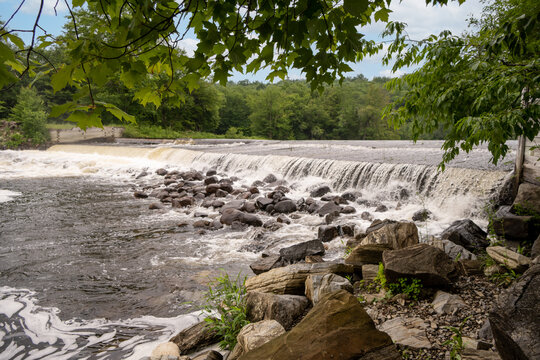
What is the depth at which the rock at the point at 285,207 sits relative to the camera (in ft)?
29.4

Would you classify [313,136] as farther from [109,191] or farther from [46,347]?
[46,347]

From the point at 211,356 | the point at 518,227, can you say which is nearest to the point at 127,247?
the point at 211,356

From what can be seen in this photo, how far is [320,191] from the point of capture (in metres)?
10.3

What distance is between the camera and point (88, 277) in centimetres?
516

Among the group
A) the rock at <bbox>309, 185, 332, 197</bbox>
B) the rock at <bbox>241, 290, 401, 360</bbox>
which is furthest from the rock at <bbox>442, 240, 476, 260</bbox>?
the rock at <bbox>309, 185, 332, 197</bbox>

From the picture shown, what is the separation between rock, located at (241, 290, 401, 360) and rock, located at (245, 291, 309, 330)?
Answer: 0.93 m

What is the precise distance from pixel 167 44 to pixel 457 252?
428 cm

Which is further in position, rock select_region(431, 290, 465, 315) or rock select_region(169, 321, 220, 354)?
rock select_region(169, 321, 220, 354)

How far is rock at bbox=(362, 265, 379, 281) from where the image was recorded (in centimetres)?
382

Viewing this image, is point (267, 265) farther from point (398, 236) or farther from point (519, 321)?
point (519, 321)

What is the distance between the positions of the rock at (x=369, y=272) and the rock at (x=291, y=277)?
0.19m

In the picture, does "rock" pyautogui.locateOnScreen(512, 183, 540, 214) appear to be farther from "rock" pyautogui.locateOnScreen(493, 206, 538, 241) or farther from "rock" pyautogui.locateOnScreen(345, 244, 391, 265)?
"rock" pyautogui.locateOnScreen(345, 244, 391, 265)

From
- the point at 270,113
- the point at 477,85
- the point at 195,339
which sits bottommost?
the point at 195,339

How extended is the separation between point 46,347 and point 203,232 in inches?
159
